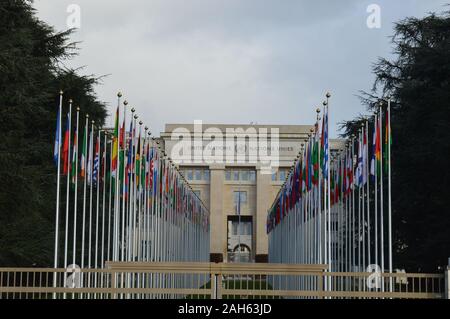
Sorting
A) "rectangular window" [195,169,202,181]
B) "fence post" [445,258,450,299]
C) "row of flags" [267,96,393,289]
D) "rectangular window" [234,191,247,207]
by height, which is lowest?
"fence post" [445,258,450,299]

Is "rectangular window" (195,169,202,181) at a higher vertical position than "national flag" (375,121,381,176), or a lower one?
higher

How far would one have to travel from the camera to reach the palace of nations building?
109750 mm

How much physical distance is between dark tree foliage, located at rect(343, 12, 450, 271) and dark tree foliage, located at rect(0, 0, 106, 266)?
17.9 m

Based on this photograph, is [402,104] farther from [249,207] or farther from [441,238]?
[249,207]

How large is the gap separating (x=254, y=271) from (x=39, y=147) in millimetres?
24805

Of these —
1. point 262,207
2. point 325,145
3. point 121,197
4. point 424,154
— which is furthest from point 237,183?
point 325,145

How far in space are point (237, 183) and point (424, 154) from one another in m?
71.2

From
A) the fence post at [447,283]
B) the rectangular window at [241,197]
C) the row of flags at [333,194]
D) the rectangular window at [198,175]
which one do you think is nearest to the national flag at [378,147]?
the row of flags at [333,194]

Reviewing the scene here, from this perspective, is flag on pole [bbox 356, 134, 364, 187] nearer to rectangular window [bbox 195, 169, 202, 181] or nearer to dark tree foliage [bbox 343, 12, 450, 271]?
dark tree foliage [bbox 343, 12, 450, 271]

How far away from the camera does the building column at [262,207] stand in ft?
366

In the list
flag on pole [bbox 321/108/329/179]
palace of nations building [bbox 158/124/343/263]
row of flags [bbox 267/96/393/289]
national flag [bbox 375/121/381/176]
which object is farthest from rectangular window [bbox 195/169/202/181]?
national flag [bbox 375/121/381/176]

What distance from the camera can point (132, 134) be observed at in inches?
1492

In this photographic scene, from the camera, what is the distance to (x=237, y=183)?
374 feet

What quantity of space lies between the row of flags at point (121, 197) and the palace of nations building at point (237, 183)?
2958 cm
